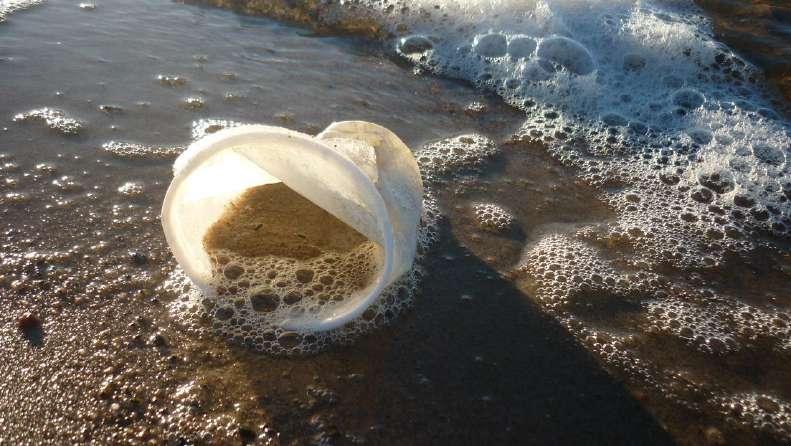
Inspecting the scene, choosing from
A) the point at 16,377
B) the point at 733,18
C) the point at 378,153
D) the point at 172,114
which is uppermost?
the point at 733,18

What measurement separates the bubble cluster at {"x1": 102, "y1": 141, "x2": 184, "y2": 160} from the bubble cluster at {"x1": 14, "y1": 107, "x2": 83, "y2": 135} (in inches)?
8.7

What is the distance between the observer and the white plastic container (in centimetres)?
140

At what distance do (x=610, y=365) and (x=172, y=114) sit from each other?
2.37 metres

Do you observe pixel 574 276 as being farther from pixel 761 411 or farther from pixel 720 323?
pixel 761 411

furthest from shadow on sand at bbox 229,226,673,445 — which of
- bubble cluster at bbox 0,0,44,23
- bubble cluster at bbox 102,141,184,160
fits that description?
bubble cluster at bbox 0,0,44,23

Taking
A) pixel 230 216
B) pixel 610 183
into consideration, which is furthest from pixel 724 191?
pixel 230 216

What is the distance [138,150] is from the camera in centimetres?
250

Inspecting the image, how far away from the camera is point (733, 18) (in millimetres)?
4219

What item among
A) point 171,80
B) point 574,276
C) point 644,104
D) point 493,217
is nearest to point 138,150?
point 171,80

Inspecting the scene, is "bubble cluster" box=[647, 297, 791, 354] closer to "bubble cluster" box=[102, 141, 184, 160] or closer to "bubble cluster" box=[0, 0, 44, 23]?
"bubble cluster" box=[102, 141, 184, 160]

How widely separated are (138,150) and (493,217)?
65.7 inches

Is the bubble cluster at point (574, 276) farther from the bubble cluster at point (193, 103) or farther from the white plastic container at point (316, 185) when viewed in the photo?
the bubble cluster at point (193, 103)

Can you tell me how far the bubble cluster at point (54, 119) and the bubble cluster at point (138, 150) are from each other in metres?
0.22

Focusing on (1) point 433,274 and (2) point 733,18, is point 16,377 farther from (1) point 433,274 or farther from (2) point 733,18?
(2) point 733,18
